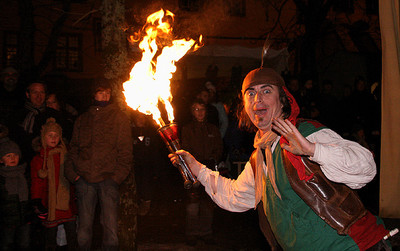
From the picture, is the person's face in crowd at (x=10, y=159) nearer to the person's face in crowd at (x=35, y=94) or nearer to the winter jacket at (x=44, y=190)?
the winter jacket at (x=44, y=190)

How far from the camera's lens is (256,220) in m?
7.53

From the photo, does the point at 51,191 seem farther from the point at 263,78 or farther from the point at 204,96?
the point at 263,78

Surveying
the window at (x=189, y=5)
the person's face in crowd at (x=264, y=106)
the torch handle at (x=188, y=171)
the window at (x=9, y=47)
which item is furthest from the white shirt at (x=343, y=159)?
the window at (x=9, y=47)

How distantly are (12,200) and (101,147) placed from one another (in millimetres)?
1423

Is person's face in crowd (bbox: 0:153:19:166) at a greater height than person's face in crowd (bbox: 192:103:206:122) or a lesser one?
lesser

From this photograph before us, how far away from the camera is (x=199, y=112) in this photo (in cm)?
689

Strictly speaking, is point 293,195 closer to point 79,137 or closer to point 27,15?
point 79,137

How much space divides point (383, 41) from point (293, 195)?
45.2 inches

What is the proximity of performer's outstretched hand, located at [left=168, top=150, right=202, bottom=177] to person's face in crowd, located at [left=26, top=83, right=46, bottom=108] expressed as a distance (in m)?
3.54

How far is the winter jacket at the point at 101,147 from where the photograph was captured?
5371 millimetres

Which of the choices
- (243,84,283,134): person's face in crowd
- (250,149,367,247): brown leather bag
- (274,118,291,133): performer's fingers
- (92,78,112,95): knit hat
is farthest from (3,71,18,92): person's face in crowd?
(250,149,367,247): brown leather bag

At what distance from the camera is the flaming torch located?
11.1ft

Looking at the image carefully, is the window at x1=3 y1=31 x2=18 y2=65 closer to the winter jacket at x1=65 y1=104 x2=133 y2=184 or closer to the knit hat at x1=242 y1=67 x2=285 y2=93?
the winter jacket at x1=65 y1=104 x2=133 y2=184

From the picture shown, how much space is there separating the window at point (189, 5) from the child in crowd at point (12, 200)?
1714cm
